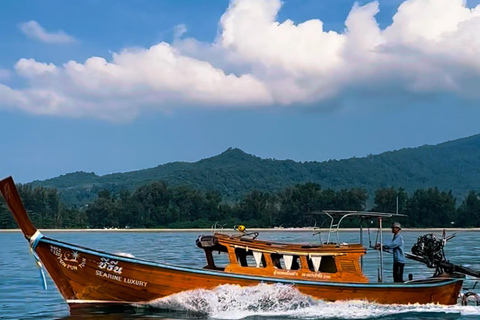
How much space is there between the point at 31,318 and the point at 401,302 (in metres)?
11.7

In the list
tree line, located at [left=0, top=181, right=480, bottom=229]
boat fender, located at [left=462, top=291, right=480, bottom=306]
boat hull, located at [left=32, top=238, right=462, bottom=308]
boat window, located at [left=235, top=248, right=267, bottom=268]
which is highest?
tree line, located at [left=0, top=181, right=480, bottom=229]

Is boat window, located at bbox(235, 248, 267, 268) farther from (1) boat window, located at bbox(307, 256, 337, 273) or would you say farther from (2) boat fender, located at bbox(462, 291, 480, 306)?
(2) boat fender, located at bbox(462, 291, 480, 306)

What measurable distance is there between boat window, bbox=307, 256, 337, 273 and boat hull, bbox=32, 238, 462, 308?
588 mm

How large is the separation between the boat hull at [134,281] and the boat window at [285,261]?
0.60 metres

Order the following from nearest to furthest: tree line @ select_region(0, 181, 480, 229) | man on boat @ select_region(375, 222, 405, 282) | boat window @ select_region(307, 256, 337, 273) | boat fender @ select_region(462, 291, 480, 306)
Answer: boat window @ select_region(307, 256, 337, 273)
man on boat @ select_region(375, 222, 405, 282)
boat fender @ select_region(462, 291, 480, 306)
tree line @ select_region(0, 181, 480, 229)

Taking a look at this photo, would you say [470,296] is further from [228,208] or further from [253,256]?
[228,208]

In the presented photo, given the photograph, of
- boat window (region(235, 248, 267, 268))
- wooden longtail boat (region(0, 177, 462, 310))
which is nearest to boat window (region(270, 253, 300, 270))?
wooden longtail boat (region(0, 177, 462, 310))

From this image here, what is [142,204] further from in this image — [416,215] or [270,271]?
[270,271]

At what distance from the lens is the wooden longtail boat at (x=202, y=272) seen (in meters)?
20.4

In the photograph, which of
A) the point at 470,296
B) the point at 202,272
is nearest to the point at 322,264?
the point at 202,272

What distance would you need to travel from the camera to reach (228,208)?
481 feet

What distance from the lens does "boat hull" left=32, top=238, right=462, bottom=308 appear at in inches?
800

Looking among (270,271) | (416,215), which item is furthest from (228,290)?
(416,215)

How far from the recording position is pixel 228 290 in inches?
805
